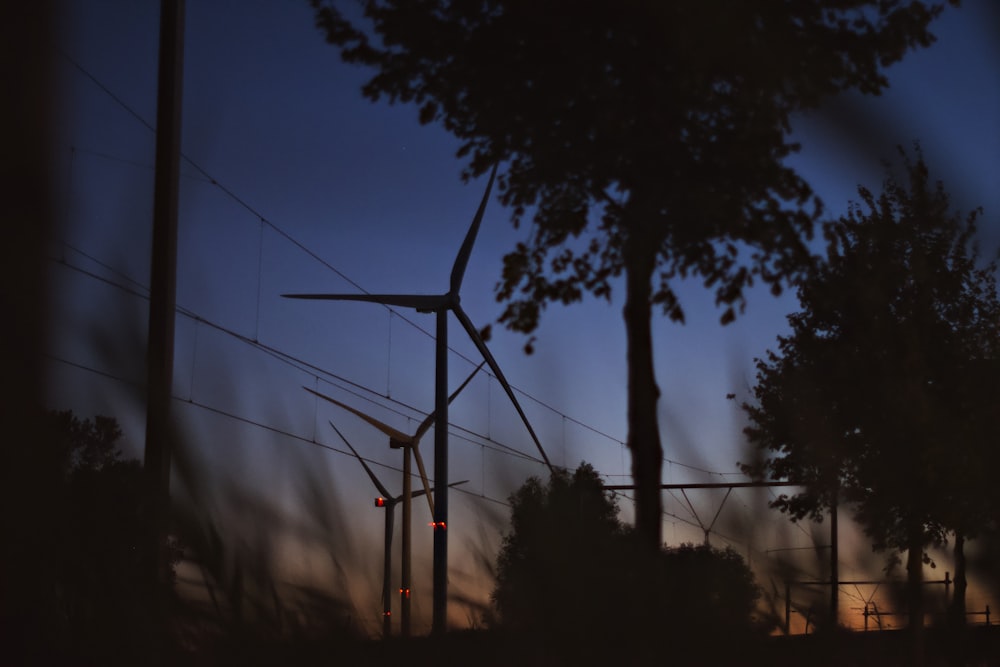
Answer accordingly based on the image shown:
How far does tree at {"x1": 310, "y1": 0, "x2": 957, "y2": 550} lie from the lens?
6.94ft

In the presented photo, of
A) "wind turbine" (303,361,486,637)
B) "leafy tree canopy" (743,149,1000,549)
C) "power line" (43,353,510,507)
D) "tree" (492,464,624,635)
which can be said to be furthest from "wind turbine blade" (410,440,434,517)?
"leafy tree canopy" (743,149,1000,549)

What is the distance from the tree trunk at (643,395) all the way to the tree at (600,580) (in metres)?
0.05

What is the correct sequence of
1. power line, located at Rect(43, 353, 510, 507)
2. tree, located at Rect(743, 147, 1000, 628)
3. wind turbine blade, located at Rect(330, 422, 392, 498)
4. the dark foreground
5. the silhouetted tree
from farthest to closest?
1. tree, located at Rect(743, 147, 1000, 628)
2. the dark foreground
3. wind turbine blade, located at Rect(330, 422, 392, 498)
4. the silhouetted tree
5. power line, located at Rect(43, 353, 510, 507)

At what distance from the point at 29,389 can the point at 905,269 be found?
198 centimetres

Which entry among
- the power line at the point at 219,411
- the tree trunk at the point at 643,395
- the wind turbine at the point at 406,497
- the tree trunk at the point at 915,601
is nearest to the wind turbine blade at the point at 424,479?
the wind turbine at the point at 406,497

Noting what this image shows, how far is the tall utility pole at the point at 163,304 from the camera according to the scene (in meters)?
1.13

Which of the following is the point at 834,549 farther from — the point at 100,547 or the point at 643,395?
the point at 100,547

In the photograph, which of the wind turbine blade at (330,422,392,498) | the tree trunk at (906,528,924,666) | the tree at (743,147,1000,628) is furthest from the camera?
the tree trunk at (906,528,924,666)

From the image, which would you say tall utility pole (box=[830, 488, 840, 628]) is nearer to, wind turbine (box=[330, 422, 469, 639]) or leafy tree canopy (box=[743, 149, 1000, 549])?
leafy tree canopy (box=[743, 149, 1000, 549])

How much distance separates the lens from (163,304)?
1.89m

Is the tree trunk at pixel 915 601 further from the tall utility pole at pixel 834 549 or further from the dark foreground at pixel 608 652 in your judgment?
the tall utility pole at pixel 834 549

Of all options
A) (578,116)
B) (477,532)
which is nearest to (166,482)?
(477,532)

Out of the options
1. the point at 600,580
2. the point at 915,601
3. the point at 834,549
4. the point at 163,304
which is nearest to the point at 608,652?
the point at 600,580

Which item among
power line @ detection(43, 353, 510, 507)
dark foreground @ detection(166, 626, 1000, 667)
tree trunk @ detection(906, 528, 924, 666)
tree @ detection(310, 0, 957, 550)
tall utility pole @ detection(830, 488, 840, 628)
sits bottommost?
dark foreground @ detection(166, 626, 1000, 667)
